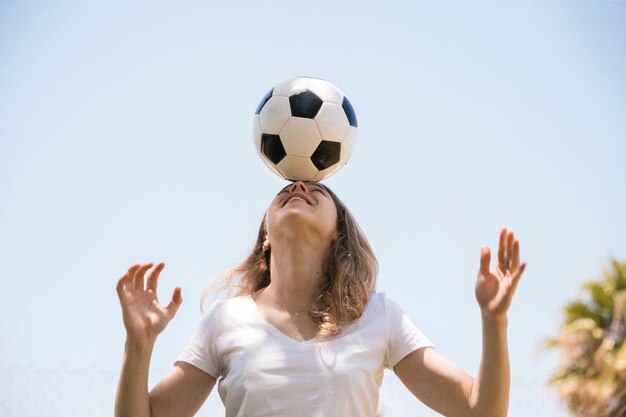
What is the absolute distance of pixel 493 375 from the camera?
3.19 metres

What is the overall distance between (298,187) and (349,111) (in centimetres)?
51

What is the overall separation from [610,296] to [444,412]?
9.77 meters

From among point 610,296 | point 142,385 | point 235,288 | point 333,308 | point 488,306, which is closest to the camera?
point 488,306

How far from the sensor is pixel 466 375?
11.0 feet

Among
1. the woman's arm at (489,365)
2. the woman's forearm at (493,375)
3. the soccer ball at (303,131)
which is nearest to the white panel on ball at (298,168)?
the soccer ball at (303,131)

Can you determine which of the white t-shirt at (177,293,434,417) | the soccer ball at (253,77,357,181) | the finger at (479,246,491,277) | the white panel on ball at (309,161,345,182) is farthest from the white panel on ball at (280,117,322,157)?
the finger at (479,246,491,277)

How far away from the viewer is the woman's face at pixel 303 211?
3.67 meters

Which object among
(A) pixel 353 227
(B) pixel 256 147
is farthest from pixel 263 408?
(B) pixel 256 147

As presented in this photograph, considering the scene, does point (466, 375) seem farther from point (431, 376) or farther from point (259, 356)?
point (259, 356)

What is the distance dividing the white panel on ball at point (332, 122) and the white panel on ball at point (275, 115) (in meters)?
0.13

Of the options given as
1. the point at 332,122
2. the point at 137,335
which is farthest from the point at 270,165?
the point at 137,335

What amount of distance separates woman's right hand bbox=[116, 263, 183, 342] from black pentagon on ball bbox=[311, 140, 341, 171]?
0.84 metres

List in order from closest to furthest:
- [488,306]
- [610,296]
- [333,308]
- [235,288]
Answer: [488,306]
[333,308]
[235,288]
[610,296]

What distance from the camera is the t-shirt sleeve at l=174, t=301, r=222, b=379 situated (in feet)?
11.6
